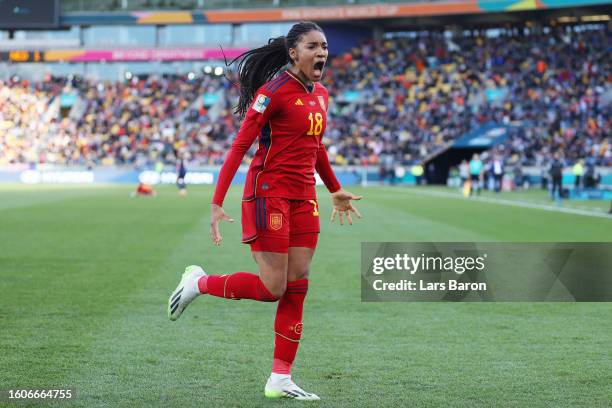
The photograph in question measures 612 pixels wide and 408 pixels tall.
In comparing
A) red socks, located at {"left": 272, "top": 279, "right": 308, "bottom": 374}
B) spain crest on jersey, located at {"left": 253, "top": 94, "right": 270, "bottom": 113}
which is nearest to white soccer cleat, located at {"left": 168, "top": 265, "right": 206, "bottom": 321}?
red socks, located at {"left": 272, "top": 279, "right": 308, "bottom": 374}

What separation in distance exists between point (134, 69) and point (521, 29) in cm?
2715

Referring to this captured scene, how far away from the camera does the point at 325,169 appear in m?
6.56

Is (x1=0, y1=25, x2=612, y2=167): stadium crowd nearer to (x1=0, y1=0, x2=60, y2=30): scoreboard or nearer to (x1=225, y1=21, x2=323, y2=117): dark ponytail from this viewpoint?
(x1=0, y1=0, x2=60, y2=30): scoreboard

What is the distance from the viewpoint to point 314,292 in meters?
11.3

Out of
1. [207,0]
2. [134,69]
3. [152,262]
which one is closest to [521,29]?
[207,0]

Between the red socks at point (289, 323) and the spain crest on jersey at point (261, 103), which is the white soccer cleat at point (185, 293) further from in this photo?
the spain crest on jersey at point (261, 103)

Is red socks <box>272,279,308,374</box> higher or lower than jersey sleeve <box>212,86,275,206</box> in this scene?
lower

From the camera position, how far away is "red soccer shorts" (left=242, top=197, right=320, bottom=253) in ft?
19.0

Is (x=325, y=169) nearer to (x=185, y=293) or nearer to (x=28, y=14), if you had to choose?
(x=185, y=293)

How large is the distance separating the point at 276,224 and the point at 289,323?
2.31 feet

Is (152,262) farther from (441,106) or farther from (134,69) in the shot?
(134,69)

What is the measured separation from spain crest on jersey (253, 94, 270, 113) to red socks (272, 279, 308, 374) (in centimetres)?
113

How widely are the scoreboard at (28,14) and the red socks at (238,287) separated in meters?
47.6

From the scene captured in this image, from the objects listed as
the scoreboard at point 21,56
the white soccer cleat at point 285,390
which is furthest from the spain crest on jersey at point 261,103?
the scoreboard at point 21,56
